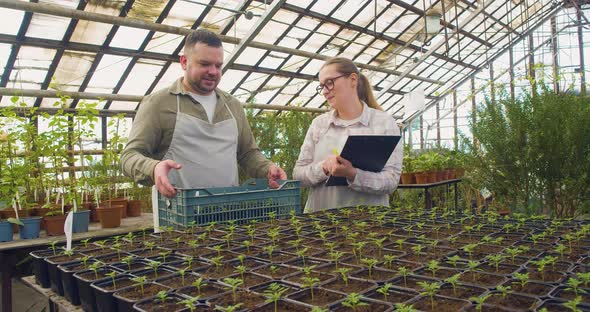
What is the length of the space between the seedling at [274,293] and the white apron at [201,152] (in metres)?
1.24

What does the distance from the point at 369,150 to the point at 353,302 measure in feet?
3.67

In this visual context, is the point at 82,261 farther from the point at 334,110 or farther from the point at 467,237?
the point at 334,110

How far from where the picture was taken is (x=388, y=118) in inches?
94.0

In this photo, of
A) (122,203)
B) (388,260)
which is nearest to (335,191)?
(388,260)

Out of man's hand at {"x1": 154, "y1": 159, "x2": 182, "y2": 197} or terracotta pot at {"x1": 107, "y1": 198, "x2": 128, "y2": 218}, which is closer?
man's hand at {"x1": 154, "y1": 159, "x2": 182, "y2": 197}

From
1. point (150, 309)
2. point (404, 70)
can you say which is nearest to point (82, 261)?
point (150, 309)

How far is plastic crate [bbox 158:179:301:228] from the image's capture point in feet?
5.79

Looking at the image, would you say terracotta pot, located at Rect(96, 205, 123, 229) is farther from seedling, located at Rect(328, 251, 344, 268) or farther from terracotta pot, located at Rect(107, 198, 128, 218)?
seedling, located at Rect(328, 251, 344, 268)

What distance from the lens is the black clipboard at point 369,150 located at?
185 centimetres

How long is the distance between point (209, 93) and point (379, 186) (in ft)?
3.10

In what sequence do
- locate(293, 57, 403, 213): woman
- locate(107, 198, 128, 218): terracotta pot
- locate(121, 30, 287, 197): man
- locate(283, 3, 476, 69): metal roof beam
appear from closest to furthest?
locate(121, 30, 287, 197): man < locate(293, 57, 403, 213): woman < locate(107, 198, 128, 218): terracotta pot < locate(283, 3, 476, 69): metal roof beam

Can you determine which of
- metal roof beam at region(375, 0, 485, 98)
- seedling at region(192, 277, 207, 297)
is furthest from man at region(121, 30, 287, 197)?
metal roof beam at region(375, 0, 485, 98)

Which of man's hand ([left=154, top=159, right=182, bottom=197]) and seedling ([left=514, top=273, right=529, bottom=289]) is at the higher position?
man's hand ([left=154, top=159, right=182, bottom=197])

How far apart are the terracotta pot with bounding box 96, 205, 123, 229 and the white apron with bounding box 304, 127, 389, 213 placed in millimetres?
1299
